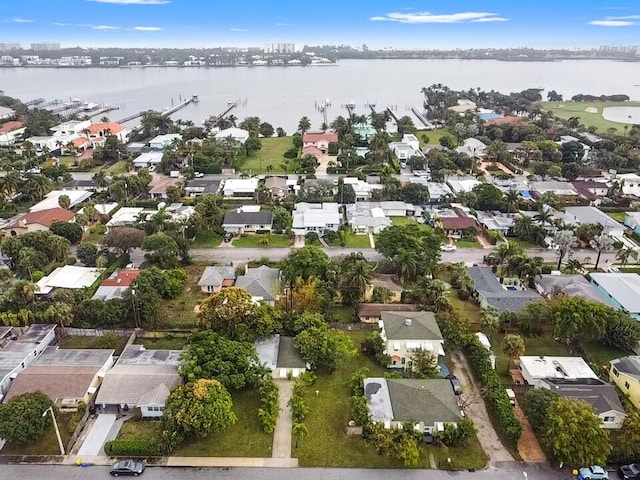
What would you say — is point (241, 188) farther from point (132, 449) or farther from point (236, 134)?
point (132, 449)

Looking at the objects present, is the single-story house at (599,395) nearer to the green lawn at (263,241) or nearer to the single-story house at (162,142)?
Answer: the green lawn at (263,241)

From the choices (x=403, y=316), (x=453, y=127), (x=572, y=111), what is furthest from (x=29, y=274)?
(x=572, y=111)

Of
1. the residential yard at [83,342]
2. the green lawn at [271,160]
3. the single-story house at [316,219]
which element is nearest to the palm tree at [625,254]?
the single-story house at [316,219]

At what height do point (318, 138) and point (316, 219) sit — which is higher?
point (318, 138)

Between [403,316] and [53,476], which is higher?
[403,316]

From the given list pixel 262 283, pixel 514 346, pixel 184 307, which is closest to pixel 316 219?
pixel 262 283

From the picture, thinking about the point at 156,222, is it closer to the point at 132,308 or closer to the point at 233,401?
the point at 132,308
